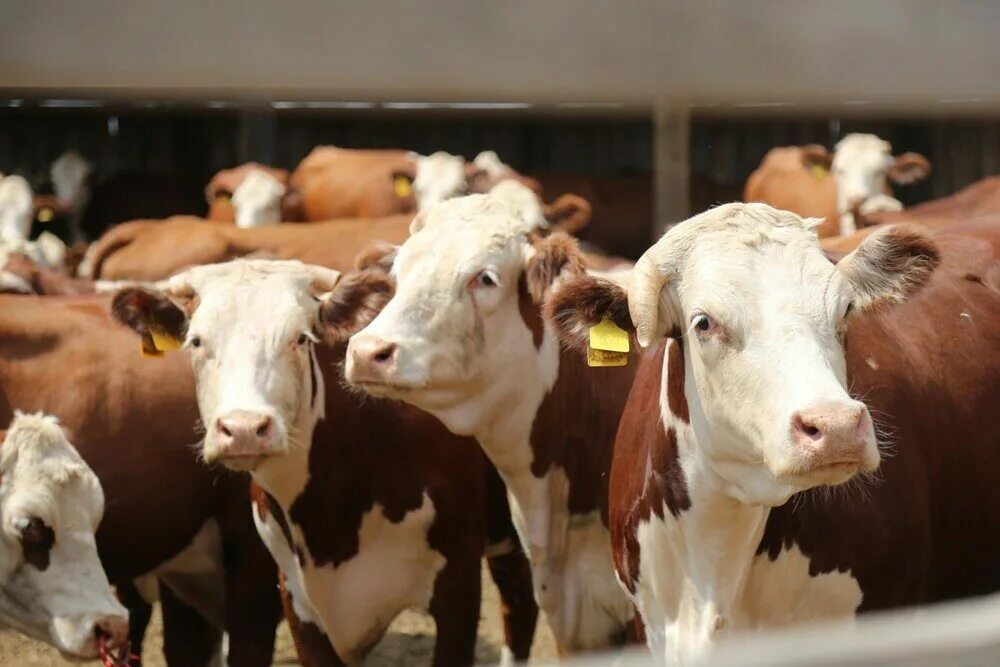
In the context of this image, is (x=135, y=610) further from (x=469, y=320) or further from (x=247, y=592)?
→ (x=469, y=320)

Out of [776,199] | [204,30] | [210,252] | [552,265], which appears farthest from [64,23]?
[776,199]

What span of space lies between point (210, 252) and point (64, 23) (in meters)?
8.92

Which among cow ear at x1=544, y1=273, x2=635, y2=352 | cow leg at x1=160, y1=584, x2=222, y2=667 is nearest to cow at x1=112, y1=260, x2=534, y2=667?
cow leg at x1=160, y1=584, x2=222, y2=667

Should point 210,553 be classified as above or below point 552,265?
below

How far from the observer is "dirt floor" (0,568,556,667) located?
5395 millimetres

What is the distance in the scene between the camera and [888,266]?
2957mm

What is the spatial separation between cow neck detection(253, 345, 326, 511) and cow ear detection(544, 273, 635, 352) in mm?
1231

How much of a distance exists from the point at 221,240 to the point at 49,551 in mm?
6136

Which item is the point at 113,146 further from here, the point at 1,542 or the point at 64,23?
the point at 64,23

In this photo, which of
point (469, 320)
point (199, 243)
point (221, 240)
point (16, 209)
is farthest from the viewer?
point (16, 209)

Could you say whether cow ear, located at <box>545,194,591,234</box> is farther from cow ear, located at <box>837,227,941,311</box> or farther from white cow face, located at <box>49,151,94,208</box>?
white cow face, located at <box>49,151,94,208</box>

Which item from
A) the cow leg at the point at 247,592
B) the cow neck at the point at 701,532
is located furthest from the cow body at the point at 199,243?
the cow neck at the point at 701,532

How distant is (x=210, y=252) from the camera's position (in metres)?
9.47

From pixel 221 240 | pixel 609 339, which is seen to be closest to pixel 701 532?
pixel 609 339
